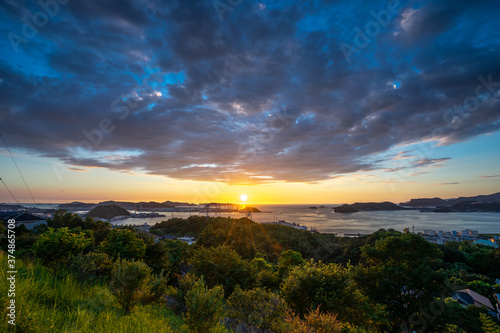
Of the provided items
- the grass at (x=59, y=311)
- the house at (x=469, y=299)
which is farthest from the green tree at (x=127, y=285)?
the house at (x=469, y=299)

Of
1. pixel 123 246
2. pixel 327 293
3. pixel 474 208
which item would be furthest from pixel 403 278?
pixel 474 208

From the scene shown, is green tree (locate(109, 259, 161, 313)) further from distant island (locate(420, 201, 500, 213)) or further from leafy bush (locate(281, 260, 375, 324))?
distant island (locate(420, 201, 500, 213))

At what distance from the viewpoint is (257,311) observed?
24.4ft

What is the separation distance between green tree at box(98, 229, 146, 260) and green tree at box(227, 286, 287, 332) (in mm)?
8699

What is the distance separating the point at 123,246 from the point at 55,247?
6.13 metres

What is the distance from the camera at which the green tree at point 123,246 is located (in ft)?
42.9

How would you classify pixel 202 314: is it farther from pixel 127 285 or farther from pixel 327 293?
pixel 327 293

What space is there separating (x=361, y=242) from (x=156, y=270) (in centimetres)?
4349

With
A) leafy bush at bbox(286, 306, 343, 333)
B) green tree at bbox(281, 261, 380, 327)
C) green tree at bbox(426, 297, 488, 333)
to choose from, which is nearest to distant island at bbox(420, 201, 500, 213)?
green tree at bbox(426, 297, 488, 333)

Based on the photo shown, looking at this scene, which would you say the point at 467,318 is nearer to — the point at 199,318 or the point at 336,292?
the point at 336,292

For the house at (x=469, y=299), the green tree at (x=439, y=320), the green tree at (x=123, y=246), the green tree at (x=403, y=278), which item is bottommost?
the house at (x=469, y=299)

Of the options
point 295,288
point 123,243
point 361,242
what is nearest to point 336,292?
point 295,288

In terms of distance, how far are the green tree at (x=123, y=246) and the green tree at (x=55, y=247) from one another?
546cm

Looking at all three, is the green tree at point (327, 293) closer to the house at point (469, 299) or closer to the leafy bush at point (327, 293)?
the leafy bush at point (327, 293)
